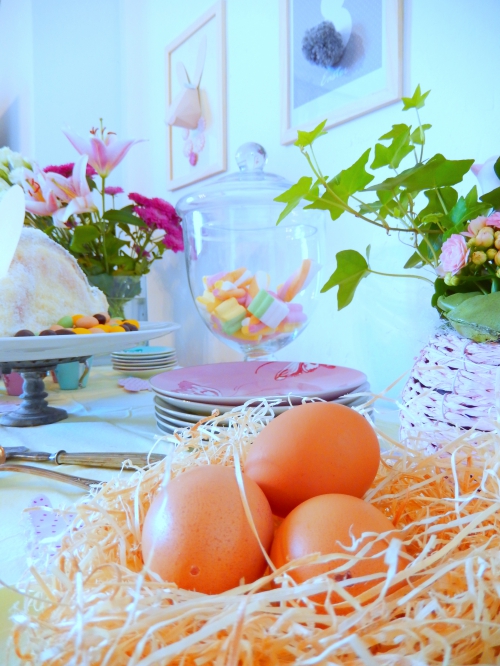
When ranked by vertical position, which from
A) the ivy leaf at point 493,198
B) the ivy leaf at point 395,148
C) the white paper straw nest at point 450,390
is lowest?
the white paper straw nest at point 450,390

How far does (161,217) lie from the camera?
1.21 meters

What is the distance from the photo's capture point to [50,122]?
65.1 inches

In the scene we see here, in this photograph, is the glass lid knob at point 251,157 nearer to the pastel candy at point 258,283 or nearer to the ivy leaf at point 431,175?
the pastel candy at point 258,283

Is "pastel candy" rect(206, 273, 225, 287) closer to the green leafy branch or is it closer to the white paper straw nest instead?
the green leafy branch

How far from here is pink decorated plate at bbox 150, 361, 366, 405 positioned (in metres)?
0.57

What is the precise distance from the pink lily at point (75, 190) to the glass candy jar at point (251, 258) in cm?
22

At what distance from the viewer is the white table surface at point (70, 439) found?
353 millimetres

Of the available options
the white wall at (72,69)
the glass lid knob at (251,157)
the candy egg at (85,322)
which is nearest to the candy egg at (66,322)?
the candy egg at (85,322)

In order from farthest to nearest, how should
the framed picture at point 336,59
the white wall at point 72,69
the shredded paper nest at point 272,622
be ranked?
1. the white wall at point 72,69
2. the framed picture at point 336,59
3. the shredded paper nest at point 272,622

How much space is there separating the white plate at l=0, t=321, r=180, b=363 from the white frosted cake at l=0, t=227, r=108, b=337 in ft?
0.33

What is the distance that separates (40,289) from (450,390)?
2.09ft

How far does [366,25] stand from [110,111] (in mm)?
1201

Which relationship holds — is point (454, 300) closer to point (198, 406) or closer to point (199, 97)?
point (198, 406)

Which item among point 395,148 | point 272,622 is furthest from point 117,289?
point 272,622
